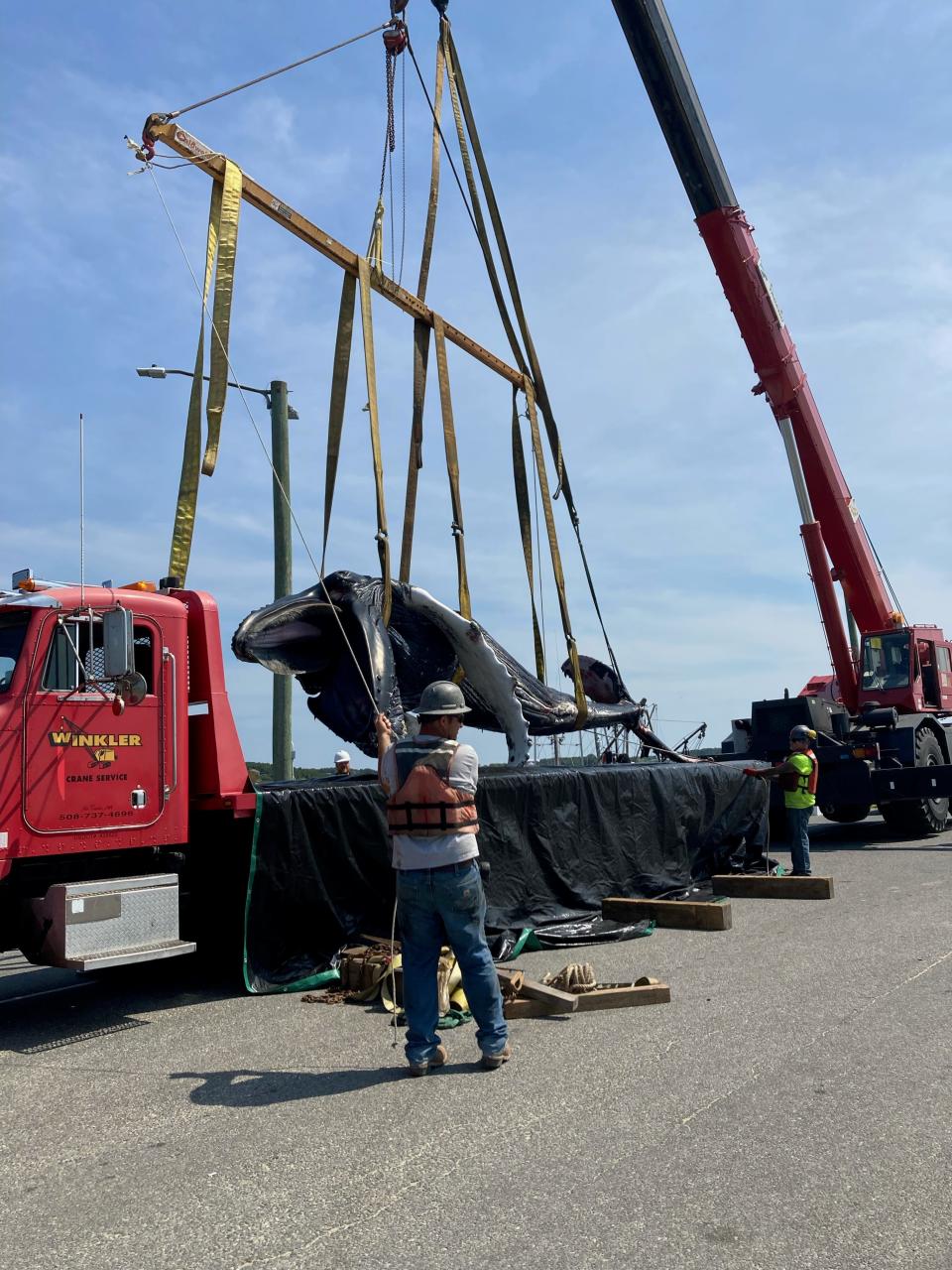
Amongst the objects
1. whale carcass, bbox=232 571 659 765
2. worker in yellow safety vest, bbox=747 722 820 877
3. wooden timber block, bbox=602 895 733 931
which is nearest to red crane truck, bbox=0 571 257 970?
whale carcass, bbox=232 571 659 765

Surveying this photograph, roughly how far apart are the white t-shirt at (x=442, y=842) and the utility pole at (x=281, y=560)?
5939 mm

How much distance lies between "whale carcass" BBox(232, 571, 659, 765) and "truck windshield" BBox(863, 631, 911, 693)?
7.38 metres

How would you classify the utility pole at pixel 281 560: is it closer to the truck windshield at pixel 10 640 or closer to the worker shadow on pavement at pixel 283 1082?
the truck windshield at pixel 10 640

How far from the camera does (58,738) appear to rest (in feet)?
20.3

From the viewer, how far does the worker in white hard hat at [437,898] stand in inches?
198

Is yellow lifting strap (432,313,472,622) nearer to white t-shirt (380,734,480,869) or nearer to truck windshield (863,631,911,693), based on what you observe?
white t-shirt (380,734,480,869)

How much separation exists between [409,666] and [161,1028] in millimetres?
4267

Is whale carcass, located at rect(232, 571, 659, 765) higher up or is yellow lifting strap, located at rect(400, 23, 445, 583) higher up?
yellow lifting strap, located at rect(400, 23, 445, 583)

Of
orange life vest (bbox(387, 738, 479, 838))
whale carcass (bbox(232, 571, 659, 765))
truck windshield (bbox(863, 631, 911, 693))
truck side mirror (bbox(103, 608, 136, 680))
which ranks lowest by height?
orange life vest (bbox(387, 738, 479, 838))

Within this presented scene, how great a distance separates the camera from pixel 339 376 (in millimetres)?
8359

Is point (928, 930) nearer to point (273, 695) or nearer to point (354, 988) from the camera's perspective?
point (354, 988)

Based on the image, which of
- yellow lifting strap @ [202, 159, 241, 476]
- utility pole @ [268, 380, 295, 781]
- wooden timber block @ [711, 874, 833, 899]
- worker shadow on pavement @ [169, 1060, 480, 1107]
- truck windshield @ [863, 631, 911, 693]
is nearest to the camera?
worker shadow on pavement @ [169, 1060, 480, 1107]

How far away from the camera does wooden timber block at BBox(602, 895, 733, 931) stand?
866cm

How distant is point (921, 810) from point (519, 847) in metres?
8.55
